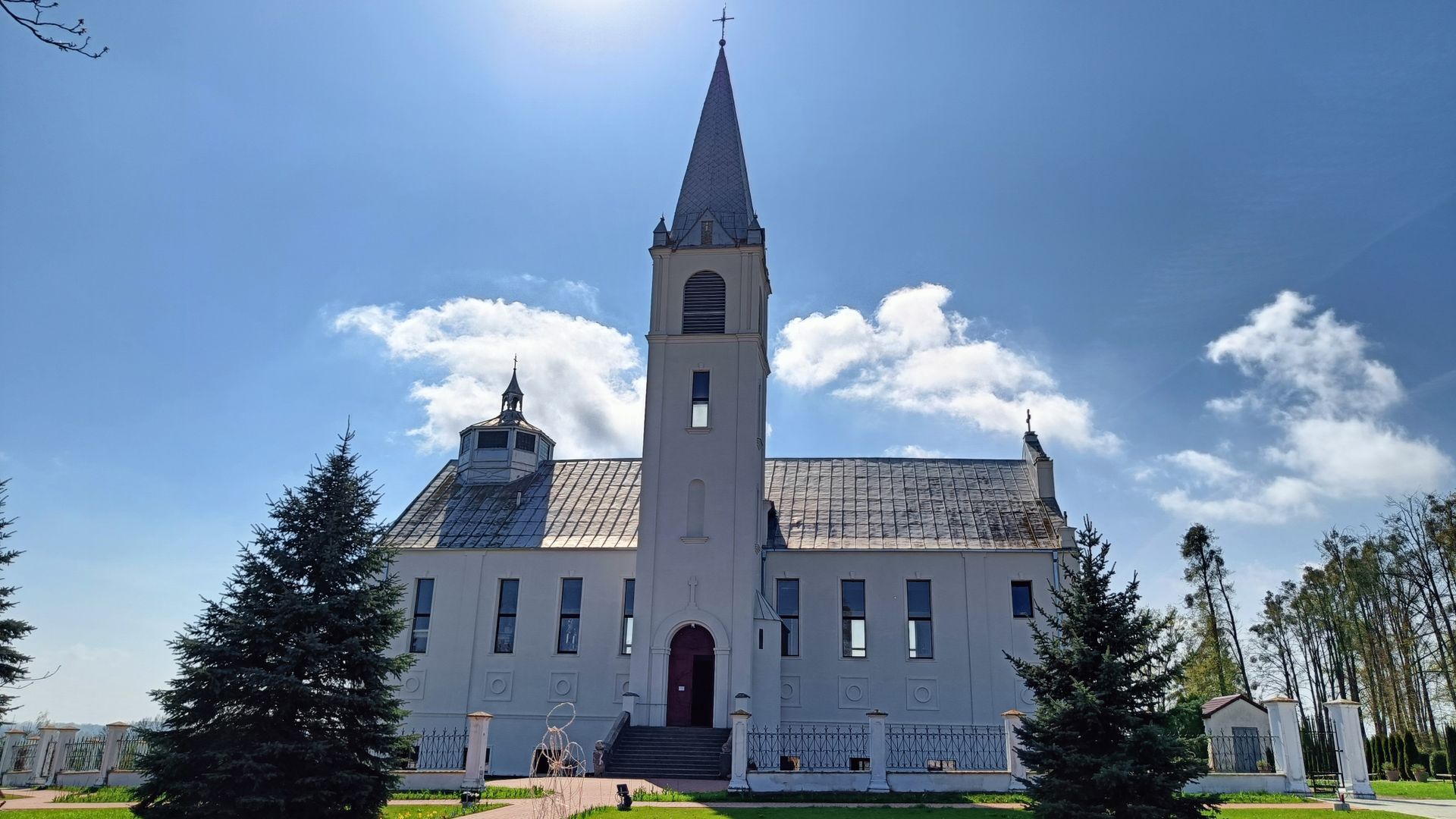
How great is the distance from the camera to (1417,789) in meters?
21.7

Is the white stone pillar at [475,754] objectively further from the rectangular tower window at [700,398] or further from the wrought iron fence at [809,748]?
the rectangular tower window at [700,398]

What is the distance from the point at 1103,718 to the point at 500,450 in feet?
81.8

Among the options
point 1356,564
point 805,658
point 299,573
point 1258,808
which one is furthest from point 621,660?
point 1356,564

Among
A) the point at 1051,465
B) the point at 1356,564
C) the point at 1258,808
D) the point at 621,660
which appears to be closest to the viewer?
the point at 1258,808

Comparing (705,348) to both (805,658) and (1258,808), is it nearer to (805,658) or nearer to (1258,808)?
(805,658)

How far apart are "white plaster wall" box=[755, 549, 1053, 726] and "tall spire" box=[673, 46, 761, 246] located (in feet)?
35.0

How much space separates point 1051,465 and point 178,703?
26.9 meters

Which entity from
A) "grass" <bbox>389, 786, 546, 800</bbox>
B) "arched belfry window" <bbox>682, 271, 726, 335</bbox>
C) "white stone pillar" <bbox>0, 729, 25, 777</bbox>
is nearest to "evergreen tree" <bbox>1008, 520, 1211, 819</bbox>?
"grass" <bbox>389, 786, 546, 800</bbox>

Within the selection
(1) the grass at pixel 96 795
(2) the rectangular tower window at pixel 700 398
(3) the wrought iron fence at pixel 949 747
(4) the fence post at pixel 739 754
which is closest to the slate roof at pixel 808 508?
(2) the rectangular tower window at pixel 700 398

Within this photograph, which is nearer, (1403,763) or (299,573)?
(299,573)

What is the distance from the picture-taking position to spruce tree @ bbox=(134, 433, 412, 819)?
464 inches

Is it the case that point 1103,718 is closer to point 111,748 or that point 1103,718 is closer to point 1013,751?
point 1013,751

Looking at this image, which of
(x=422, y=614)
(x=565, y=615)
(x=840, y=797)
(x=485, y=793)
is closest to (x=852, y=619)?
(x=565, y=615)

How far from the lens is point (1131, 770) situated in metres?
12.0
